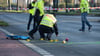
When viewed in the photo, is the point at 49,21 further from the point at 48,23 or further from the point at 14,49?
the point at 14,49

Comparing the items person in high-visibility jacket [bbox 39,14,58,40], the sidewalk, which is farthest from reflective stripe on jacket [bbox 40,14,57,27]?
the sidewalk

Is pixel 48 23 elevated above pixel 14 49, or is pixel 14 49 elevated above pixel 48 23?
pixel 48 23

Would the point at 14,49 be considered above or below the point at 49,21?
below

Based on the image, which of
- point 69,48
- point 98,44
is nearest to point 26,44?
point 69,48

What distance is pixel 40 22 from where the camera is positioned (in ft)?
38.3

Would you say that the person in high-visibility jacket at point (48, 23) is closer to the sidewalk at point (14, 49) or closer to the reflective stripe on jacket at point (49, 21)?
the reflective stripe on jacket at point (49, 21)

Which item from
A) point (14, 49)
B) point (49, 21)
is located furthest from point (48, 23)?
point (14, 49)

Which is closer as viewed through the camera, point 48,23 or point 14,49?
point 14,49

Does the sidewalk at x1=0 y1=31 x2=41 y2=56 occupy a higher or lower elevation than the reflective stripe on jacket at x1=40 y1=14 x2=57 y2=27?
lower

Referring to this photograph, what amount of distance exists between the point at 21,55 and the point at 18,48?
3.95ft

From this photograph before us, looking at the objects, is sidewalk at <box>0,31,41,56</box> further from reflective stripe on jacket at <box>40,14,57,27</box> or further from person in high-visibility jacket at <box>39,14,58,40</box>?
reflective stripe on jacket at <box>40,14,57,27</box>

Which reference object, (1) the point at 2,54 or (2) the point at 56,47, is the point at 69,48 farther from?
(1) the point at 2,54

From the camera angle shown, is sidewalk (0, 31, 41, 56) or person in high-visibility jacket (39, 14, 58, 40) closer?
sidewalk (0, 31, 41, 56)

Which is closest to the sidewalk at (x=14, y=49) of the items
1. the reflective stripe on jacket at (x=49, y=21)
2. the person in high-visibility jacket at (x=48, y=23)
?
the person in high-visibility jacket at (x=48, y=23)
